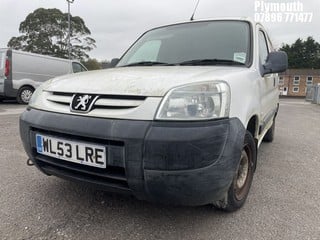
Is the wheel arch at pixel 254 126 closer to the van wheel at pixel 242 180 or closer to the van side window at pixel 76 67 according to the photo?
the van wheel at pixel 242 180

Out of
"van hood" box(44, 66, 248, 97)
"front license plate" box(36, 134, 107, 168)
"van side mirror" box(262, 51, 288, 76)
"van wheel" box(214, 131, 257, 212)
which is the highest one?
"van side mirror" box(262, 51, 288, 76)

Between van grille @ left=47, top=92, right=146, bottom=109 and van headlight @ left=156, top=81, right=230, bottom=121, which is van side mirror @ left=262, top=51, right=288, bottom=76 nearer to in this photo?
van headlight @ left=156, top=81, right=230, bottom=121

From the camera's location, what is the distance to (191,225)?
84.6 inches

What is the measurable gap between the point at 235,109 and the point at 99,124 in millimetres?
883

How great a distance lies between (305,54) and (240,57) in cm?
8033

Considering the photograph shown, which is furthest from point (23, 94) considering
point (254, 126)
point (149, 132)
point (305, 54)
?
point (305, 54)

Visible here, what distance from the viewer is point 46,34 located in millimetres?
33656

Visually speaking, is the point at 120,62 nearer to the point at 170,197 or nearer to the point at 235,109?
the point at 235,109

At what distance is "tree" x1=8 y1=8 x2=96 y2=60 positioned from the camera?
33.4 metres

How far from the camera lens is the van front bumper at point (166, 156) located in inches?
66.6

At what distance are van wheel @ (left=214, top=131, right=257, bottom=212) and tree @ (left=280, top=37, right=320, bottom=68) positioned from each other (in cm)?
7739

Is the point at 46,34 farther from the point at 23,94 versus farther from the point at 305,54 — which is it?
the point at 305,54

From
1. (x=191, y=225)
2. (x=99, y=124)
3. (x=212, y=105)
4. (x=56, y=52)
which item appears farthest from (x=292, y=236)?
(x=56, y=52)

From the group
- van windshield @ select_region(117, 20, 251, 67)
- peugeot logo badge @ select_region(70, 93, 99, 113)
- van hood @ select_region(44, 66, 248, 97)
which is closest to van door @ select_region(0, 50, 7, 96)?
van windshield @ select_region(117, 20, 251, 67)
